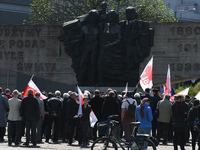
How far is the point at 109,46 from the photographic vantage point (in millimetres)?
29656

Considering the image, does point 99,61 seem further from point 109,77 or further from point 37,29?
point 37,29

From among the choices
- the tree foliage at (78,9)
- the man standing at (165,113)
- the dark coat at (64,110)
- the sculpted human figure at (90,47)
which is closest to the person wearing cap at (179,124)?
the man standing at (165,113)

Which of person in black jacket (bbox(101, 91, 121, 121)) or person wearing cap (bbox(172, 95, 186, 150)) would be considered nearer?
person wearing cap (bbox(172, 95, 186, 150))

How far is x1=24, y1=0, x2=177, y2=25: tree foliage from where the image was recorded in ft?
Result: 142

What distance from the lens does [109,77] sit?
30.2 m

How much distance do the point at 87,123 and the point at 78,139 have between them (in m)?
0.98

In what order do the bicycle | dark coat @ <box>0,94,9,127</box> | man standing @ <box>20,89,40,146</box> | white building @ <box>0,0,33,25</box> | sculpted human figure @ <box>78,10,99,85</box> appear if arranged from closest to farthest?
the bicycle
man standing @ <box>20,89,40,146</box>
dark coat @ <box>0,94,9,127</box>
sculpted human figure @ <box>78,10,99,85</box>
white building @ <box>0,0,33,25</box>

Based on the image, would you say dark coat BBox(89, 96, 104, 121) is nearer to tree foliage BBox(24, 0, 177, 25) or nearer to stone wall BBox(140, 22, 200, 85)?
stone wall BBox(140, 22, 200, 85)

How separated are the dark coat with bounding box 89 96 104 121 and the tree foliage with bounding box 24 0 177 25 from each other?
84.2ft

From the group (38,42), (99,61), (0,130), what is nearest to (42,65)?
(38,42)

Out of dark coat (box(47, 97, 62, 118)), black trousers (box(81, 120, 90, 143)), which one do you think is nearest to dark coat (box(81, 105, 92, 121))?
black trousers (box(81, 120, 90, 143))

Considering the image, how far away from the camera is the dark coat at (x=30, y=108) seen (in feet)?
54.4

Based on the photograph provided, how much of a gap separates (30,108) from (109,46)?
44.5 feet

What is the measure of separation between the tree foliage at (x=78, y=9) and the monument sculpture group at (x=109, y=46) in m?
12.7
